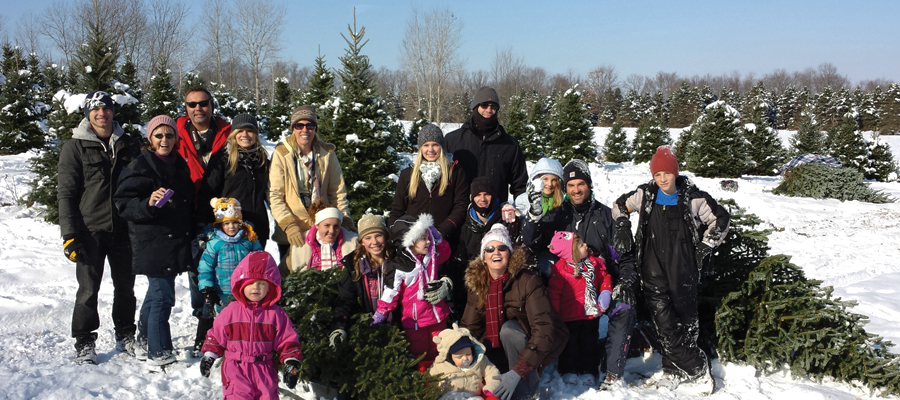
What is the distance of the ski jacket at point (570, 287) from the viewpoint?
4066 millimetres

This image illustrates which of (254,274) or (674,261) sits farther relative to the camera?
(674,261)

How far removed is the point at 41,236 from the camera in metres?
8.12

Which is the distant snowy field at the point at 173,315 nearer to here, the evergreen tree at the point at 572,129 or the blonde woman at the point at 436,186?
A: the blonde woman at the point at 436,186

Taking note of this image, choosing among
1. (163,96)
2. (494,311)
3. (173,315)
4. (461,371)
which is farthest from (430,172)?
(163,96)

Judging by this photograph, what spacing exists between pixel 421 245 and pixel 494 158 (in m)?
1.54

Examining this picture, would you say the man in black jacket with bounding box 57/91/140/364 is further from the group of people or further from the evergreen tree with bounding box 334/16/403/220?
the evergreen tree with bounding box 334/16/403/220

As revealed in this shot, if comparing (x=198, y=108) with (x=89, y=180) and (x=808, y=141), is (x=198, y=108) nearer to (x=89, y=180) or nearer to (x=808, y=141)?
(x=89, y=180)

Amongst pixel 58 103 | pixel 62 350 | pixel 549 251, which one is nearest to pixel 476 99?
pixel 549 251

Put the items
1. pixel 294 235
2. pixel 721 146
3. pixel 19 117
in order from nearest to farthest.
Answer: pixel 294 235, pixel 19 117, pixel 721 146

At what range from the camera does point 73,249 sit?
12.3ft

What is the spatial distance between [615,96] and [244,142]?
184 ft

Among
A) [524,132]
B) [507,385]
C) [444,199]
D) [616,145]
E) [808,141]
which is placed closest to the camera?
[507,385]

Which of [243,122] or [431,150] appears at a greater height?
[243,122]

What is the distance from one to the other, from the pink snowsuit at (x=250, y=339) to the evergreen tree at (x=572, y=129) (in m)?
17.7
